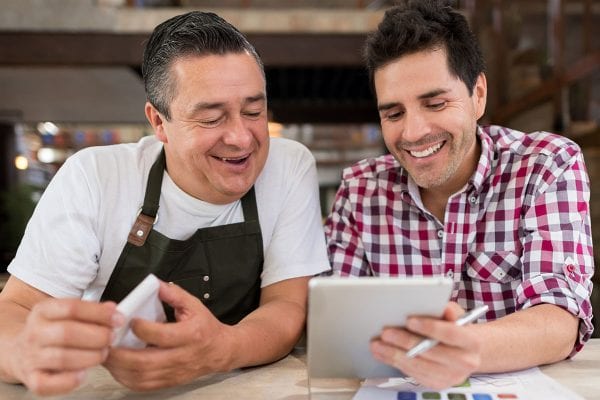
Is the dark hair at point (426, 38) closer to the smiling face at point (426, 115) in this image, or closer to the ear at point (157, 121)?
the smiling face at point (426, 115)

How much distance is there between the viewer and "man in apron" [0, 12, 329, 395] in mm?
1375

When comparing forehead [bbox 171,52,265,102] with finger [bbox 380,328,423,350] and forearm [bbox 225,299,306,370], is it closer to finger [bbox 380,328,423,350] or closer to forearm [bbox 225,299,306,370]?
forearm [bbox 225,299,306,370]

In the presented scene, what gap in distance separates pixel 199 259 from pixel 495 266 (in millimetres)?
806

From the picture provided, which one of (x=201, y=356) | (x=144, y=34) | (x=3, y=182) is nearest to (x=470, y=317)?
(x=201, y=356)

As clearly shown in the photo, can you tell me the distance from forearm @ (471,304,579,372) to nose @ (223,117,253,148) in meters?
0.67

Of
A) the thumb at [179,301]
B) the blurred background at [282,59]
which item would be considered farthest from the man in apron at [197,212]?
the blurred background at [282,59]

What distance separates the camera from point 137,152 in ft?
5.32

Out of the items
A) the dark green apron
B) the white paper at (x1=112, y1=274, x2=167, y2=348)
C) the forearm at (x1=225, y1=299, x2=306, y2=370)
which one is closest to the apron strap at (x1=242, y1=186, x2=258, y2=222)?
the dark green apron

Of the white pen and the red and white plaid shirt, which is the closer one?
the white pen

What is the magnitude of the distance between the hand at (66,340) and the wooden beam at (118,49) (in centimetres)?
567

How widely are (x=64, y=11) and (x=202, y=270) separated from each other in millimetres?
5934

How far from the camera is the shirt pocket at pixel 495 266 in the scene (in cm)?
158

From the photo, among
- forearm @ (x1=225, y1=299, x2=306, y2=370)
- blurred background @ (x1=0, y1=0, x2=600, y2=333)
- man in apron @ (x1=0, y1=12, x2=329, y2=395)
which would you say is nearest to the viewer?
forearm @ (x1=225, y1=299, x2=306, y2=370)

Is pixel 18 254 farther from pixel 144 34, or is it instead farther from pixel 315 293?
pixel 144 34
